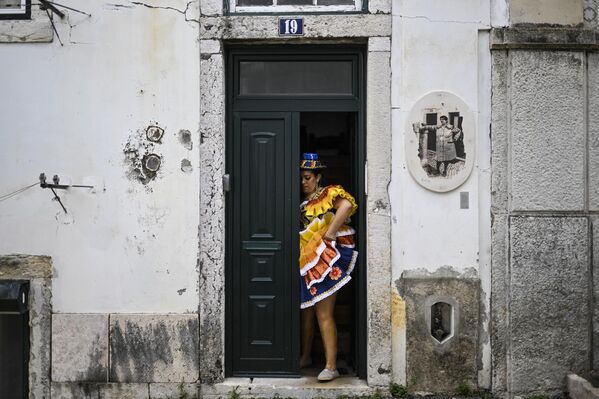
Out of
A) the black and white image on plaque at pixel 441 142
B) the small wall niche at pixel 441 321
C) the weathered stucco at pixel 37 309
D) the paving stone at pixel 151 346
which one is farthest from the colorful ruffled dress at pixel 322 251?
the weathered stucco at pixel 37 309

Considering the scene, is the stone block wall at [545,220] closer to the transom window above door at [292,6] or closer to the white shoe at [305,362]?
the transom window above door at [292,6]

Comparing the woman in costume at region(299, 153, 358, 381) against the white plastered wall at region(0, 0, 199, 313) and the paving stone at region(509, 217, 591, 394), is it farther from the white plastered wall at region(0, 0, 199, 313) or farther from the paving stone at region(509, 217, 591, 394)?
the paving stone at region(509, 217, 591, 394)


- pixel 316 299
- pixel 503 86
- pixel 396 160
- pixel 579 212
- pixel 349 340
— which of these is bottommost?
pixel 349 340

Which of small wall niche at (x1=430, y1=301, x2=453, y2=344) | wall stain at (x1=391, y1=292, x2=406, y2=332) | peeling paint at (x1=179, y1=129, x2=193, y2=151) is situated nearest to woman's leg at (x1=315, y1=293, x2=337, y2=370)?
wall stain at (x1=391, y1=292, x2=406, y2=332)

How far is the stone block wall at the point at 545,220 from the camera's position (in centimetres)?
583

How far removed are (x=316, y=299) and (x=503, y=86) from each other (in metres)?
2.42

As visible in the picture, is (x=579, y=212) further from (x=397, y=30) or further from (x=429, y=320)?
(x=397, y=30)

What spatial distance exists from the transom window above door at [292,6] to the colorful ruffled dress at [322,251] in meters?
1.56

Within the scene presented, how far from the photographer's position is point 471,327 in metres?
5.89

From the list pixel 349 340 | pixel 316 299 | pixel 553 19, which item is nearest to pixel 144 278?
pixel 316 299

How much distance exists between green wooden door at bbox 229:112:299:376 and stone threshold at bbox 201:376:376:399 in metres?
0.19

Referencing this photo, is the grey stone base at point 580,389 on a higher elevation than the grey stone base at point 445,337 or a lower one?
lower

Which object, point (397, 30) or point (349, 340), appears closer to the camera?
point (397, 30)

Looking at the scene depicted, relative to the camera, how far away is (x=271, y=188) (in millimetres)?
6211
